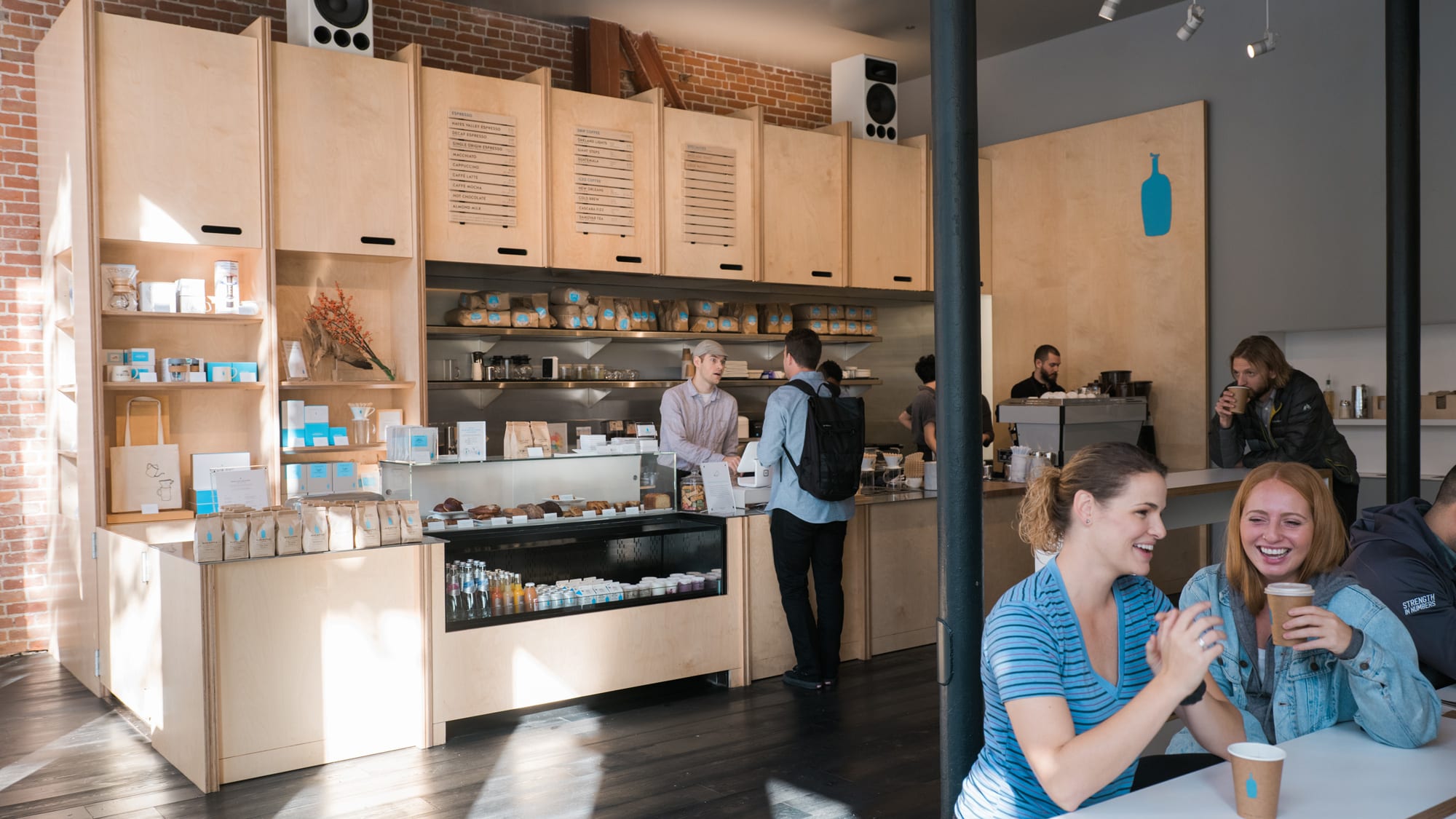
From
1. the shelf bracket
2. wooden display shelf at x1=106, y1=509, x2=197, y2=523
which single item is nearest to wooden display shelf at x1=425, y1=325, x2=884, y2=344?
the shelf bracket

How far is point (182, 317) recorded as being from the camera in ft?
18.2

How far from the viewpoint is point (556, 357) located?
7.41 m

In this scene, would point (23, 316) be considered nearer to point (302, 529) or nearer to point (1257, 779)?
point (302, 529)

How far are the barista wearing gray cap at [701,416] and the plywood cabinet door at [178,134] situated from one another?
237 centimetres

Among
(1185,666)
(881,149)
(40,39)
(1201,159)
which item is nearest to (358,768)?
(1185,666)

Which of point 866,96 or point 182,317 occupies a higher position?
point 866,96

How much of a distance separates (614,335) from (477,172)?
1491 mm

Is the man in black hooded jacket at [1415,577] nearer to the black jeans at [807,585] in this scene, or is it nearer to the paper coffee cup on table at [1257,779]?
the paper coffee cup on table at [1257,779]

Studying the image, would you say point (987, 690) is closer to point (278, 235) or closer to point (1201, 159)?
point (278, 235)

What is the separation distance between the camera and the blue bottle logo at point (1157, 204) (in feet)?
25.2

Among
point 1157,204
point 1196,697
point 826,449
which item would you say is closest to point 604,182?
point 826,449

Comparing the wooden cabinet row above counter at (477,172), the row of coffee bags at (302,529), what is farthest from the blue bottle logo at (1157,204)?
the row of coffee bags at (302,529)

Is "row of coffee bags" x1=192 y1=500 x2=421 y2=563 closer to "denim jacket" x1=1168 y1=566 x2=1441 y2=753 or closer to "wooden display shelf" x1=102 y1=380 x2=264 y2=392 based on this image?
"wooden display shelf" x1=102 y1=380 x2=264 y2=392

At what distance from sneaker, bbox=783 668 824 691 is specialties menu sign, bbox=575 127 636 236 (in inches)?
119
